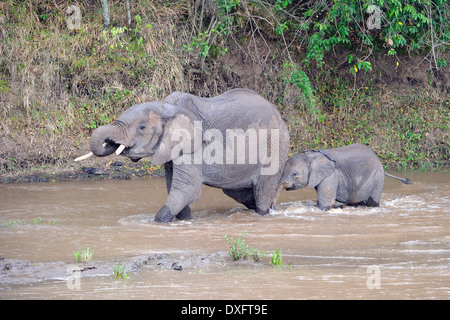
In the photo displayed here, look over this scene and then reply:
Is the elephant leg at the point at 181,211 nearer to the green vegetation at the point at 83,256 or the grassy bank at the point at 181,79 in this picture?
the green vegetation at the point at 83,256

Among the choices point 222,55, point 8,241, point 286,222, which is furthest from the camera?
point 222,55

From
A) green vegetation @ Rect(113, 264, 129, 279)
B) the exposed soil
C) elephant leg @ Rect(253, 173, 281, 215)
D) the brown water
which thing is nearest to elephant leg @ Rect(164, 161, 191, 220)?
the brown water

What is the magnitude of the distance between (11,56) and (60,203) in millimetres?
4721

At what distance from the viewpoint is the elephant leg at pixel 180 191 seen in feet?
32.2

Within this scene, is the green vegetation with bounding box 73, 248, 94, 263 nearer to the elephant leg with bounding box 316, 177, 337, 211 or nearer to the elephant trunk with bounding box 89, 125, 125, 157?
the elephant trunk with bounding box 89, 125, 125, 157

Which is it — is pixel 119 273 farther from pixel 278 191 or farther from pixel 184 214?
pixel 278 191

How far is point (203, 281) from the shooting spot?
6.72m

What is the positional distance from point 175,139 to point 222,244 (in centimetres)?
184

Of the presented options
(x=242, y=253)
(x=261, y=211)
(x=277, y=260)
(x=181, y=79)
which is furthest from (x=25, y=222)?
(x=181, y=79)

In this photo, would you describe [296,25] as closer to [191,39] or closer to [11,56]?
[191,39]

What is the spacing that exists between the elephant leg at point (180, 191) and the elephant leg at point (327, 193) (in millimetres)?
2056
